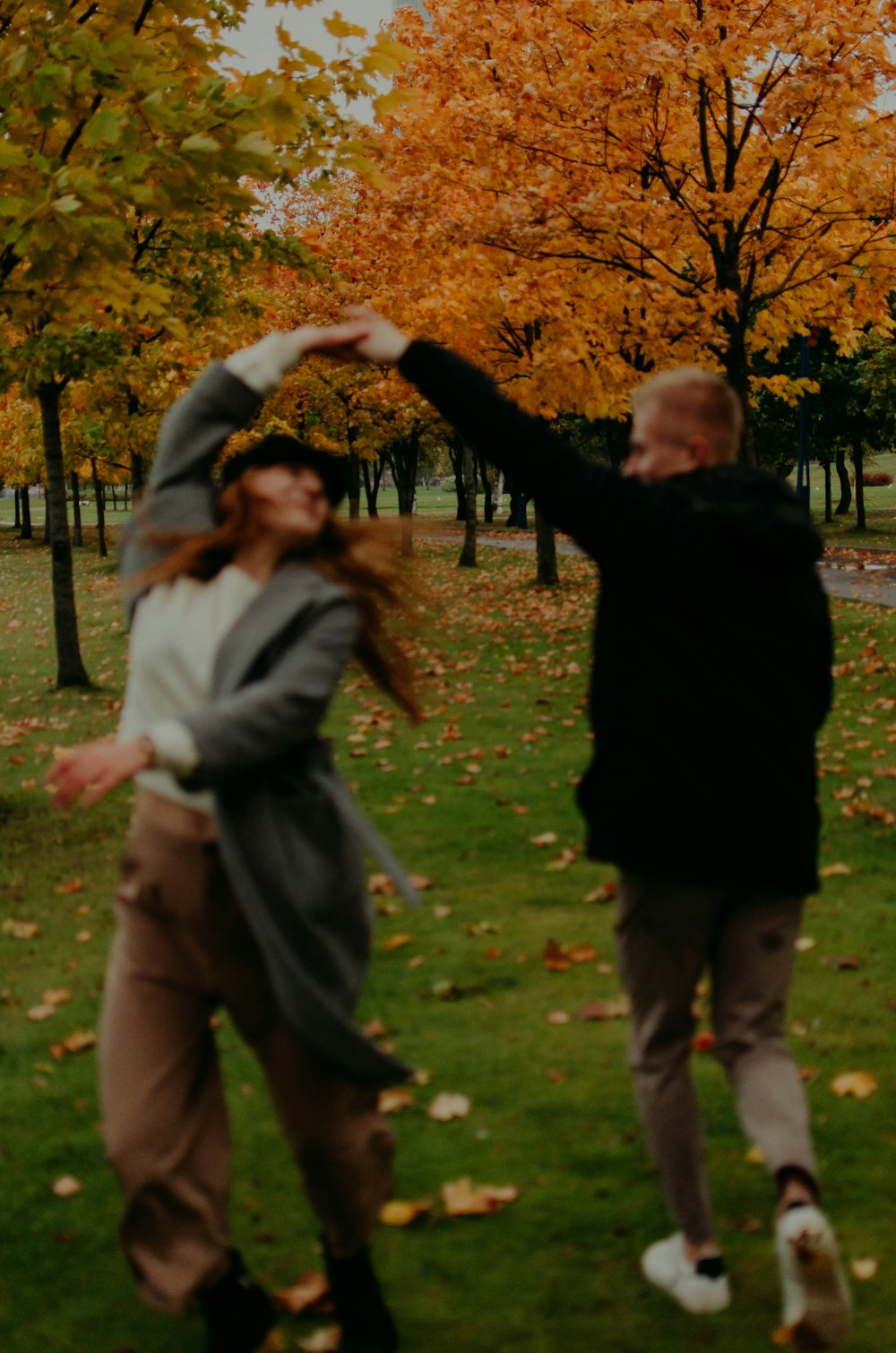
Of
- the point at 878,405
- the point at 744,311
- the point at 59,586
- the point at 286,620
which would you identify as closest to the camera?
the point at 286,620

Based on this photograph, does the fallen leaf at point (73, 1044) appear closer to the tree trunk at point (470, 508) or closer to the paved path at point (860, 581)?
the paved path at point (860, 581)

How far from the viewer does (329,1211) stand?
9.77 ft

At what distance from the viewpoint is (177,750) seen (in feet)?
8.40

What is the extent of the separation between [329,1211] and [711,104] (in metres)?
12.6

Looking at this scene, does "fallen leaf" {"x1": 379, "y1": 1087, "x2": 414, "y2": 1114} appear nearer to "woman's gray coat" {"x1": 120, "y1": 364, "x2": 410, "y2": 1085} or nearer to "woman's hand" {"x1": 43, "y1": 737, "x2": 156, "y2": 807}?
"woman's gray coat" {"x1": 120, "y1": 364, "x2": 410, "y2": 1085}

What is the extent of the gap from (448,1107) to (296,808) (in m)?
1.99

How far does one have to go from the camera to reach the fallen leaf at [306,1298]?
3312mm

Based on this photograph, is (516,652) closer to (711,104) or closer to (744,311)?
(744,311)

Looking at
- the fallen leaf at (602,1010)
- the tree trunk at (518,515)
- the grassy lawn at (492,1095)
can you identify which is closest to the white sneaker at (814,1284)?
the grassy lawn at (492,1095)

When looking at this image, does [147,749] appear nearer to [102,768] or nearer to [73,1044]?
[102,768]

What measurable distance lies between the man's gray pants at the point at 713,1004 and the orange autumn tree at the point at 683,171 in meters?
10.1

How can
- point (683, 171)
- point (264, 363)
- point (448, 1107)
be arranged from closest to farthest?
point (264, 363) < point (448, 1107) < point (683, 171)

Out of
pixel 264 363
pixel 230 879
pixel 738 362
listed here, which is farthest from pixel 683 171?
pixel 230 879

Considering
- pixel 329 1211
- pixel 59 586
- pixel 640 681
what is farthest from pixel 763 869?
pixel 59 586
